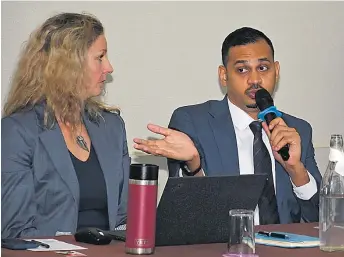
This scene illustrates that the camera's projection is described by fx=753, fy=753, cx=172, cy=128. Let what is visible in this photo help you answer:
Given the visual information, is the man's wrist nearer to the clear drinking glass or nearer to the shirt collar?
the shirt collar

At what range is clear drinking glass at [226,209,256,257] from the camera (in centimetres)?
200

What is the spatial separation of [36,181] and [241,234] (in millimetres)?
1039

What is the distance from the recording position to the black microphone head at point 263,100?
2871mm

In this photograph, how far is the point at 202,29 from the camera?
12.4 feet

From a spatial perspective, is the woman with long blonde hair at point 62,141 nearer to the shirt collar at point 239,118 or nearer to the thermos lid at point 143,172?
the shirt collar at point 239,118

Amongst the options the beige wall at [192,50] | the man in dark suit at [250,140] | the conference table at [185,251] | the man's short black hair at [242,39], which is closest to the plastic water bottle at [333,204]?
the conference table at [185,251]

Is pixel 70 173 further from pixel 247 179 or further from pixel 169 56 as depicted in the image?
pixel 169 56

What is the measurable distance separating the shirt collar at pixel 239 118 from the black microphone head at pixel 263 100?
211 mm

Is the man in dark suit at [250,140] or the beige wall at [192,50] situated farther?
the beige wall at [192,50]

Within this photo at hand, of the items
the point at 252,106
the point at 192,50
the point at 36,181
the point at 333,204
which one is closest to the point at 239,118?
the point at 252,106

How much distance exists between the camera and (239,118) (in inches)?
126

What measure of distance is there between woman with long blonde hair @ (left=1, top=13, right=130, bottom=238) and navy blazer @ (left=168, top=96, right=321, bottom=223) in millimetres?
291

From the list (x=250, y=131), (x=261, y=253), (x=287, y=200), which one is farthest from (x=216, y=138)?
(x=261, y=253)

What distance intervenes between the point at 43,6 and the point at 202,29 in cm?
82
